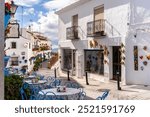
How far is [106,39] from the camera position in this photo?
600 inches

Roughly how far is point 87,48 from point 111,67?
2.82 metres

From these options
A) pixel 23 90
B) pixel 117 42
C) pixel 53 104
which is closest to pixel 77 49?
pixel 117 42

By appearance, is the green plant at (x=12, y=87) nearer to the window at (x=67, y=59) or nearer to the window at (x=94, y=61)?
the window at (x=94, y=61)

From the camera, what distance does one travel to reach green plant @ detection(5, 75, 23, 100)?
7051mm

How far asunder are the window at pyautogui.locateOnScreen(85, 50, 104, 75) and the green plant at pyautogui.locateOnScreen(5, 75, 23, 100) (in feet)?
30.0

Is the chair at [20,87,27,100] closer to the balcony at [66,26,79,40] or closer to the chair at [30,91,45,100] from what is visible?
the chair at [30,91,45,100]

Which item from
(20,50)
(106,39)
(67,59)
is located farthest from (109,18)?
(20,50)

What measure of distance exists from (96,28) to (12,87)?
30.8 feet

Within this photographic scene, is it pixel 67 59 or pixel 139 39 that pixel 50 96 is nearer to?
pixel 139 39

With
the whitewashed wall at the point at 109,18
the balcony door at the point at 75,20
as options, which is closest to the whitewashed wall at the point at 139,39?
the whitewashed wall at the point at 109,18

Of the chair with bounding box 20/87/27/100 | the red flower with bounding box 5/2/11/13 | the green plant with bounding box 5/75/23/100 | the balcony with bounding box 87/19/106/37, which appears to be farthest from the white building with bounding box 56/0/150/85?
the red flower with bounding box 5/2/11/13

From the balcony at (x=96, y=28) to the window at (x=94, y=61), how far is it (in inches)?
42.4

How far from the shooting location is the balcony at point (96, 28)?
15427 mm

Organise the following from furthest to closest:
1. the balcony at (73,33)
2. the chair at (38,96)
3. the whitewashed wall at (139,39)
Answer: the balcony at (73,33)
the whitewashed wall at (139,39)
the chair at (38,96)
